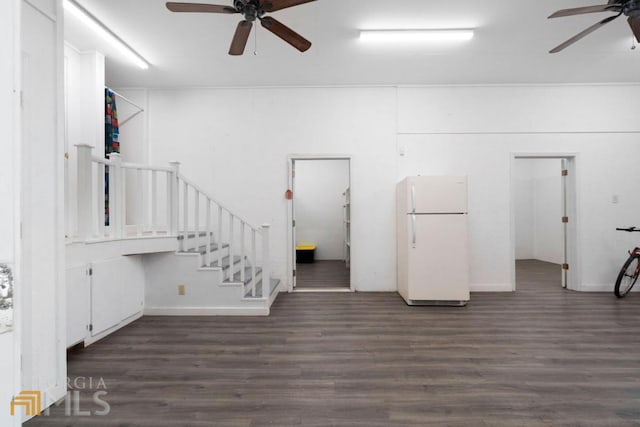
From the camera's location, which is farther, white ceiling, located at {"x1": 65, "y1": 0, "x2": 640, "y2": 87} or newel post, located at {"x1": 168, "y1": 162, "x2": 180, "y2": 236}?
newel post, located at {"x1": 168, "y1": 162, "x2": 180, "y2": 236}

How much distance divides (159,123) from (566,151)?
643 cm

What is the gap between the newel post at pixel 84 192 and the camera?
110 inches

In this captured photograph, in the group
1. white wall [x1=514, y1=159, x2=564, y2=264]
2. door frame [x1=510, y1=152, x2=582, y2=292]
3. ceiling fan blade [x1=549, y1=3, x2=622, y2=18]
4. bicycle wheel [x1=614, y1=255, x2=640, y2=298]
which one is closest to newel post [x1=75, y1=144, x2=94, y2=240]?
ceiling fan blade [x1=549, y1=3, x2=622, y2=18]

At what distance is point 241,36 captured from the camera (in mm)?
2607

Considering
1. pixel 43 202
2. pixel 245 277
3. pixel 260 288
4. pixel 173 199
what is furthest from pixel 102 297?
pixel 260 288

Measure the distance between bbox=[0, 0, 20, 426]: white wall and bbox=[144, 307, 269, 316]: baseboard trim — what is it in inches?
109

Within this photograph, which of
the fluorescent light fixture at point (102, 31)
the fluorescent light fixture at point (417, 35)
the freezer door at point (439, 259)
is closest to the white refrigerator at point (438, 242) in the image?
the freezer door at point (439, 259)

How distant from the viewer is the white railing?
2.85 m

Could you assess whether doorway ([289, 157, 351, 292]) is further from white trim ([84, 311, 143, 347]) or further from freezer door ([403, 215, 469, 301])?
white trim ([84, 311, 143, 347])

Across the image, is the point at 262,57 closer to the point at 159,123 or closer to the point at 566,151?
the point at 159,123

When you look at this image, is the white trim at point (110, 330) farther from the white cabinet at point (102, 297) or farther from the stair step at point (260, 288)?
the stair step at point (260, 288)

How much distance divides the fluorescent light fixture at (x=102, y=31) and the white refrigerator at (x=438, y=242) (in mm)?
3851

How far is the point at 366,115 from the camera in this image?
477cm

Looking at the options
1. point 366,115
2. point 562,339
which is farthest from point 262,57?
point 562,339
